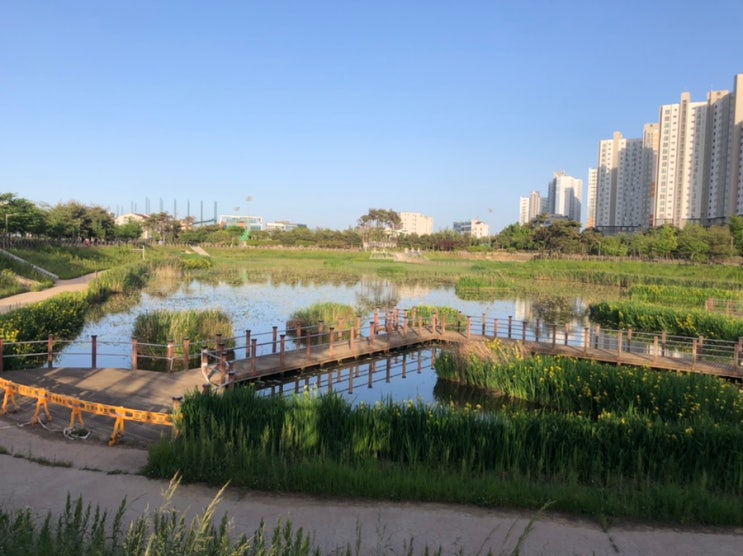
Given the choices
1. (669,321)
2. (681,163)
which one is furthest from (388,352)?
(681,163)

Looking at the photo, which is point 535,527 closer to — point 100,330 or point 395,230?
point 100,330

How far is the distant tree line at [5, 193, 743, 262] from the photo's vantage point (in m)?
53.2

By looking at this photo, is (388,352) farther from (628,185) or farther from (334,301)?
(628,185)

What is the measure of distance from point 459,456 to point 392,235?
377 ft

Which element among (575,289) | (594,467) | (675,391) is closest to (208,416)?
(594,467)

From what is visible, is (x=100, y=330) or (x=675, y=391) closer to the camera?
(x=675, y=391)

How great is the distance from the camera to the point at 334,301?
3142 centimetres

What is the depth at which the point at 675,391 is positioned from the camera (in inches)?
455

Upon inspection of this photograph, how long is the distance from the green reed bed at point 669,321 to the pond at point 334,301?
64.8 inches

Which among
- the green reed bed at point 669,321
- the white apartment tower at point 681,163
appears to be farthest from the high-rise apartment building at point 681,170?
the green reed bed at point 669,321

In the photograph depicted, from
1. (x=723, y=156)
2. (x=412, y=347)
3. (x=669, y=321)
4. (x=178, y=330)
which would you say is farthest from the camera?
(x=723, y=156)

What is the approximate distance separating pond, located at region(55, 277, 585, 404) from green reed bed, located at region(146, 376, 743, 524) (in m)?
1.14

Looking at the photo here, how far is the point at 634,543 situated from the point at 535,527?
93cm

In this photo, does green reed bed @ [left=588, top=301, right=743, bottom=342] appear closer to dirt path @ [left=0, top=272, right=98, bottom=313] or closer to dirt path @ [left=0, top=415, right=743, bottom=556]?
dirt path @ [left=0, top=415, right=743, bottom=556]
